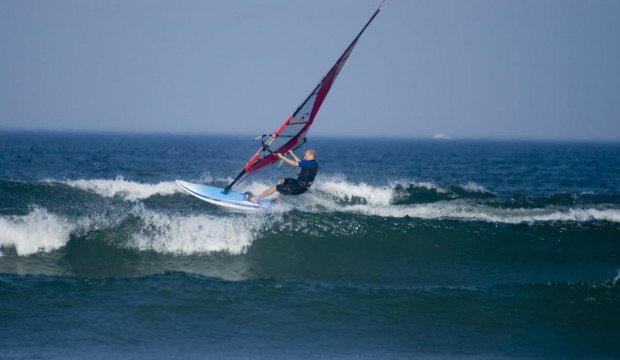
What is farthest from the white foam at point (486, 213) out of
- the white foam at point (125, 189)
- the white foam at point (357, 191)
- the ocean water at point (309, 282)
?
the white foam at point (125, 189)

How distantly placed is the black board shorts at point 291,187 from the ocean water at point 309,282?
0.50 m

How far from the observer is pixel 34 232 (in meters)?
11.2

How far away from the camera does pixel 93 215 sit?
12297 mm

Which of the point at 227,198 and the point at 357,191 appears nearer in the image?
the point at 227,198

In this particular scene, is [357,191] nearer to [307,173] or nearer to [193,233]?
[307,173]

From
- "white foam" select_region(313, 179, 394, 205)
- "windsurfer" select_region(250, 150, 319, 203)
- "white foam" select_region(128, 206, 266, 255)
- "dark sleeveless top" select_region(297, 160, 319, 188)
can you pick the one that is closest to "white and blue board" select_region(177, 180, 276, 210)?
"windsurfer" select_region(250, 150, 319, 203)

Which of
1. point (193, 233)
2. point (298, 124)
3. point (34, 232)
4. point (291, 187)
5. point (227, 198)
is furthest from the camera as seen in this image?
point (227, 198)

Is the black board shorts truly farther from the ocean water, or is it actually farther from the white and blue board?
the white and blue board

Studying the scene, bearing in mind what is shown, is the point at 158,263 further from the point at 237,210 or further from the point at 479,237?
the point at 479,237

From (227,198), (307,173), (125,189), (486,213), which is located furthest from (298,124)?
(125,189)

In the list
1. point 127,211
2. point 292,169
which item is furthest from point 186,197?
point 292,169

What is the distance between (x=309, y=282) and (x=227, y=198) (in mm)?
5524

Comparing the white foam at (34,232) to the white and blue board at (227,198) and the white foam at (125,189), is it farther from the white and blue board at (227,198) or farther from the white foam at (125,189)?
the white foam at (125,189)

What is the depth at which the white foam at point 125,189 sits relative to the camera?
1870 centimetres
